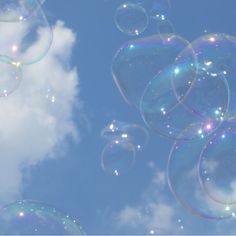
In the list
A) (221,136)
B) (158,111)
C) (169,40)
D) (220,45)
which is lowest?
(221,136)

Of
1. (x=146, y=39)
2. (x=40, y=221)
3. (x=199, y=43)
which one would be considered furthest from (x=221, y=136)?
(x=40, y=221)

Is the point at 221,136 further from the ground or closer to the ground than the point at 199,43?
closer to the ground

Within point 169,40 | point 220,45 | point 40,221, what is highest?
point 169,40

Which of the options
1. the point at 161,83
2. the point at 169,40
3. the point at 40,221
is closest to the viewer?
the point at 40,221

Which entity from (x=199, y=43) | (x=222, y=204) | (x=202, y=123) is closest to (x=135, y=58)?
(x=199, y=43)

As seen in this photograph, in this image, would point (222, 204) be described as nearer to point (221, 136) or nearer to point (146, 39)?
point (221, 136)

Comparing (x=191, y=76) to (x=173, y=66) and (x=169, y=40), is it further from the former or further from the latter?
(x=169, y=40)

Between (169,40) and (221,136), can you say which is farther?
(169,40)

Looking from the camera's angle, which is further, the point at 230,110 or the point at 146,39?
the point at 146,39

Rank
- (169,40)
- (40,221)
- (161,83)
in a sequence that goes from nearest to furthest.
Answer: (40,221) < (161,83) < (169,40)
